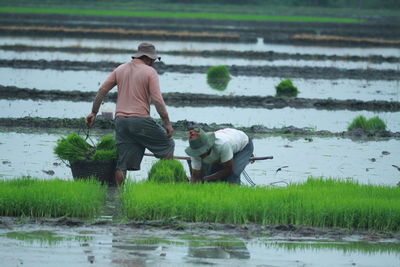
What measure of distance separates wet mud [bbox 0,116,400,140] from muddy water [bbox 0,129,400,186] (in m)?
0.35

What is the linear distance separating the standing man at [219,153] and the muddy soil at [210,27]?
25.7 m

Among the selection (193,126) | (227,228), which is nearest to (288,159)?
(193,126)

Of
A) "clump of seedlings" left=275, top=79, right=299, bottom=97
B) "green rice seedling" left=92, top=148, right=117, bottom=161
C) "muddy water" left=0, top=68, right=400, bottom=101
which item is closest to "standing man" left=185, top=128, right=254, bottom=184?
"green rice seedling" left=92, top=148, right=117, bottom=161

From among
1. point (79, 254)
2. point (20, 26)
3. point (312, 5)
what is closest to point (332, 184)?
point (79, 254)

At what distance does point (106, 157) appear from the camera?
8148 mm

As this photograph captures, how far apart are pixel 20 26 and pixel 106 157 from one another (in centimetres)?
2859

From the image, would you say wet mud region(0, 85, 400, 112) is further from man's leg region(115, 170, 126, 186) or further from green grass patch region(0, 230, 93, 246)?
green grass patch region(0, 230, 93, 246)

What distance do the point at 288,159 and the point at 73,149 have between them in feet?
11.5

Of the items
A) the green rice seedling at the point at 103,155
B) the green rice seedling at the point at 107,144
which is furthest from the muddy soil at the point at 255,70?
the green rice seedling at the point at 103,155

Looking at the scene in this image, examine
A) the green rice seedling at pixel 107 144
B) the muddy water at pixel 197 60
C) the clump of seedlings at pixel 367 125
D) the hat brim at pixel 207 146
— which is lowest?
the clump of seedlings at pixel 367 125

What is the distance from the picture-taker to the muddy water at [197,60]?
24775mm

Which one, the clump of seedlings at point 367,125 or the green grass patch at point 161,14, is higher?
the green grass patch at point 161,14

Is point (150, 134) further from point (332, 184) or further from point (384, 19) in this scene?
point (384, 19)

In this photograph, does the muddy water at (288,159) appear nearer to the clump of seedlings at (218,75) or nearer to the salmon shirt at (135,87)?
the salmon shirt at (135,87)
